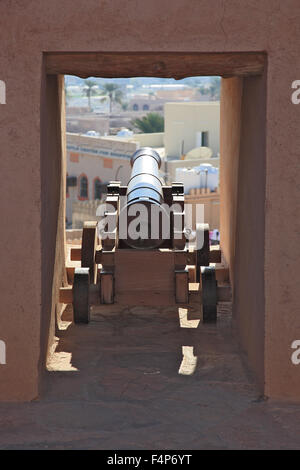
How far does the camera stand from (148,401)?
14.5 feet

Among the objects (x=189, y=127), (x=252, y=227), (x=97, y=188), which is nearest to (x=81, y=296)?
(x=252, y=227)

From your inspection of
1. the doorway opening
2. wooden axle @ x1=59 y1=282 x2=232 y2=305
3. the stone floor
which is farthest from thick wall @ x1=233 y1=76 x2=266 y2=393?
the stone floor

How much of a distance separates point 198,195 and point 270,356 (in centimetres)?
1871

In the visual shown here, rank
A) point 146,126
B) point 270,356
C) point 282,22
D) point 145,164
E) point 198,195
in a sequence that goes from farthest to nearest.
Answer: point 146,126, point 198,195, point 145,164, point 270,356, point 282,22

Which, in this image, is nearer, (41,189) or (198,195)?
(41,189)

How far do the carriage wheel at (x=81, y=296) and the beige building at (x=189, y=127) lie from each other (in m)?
25.9

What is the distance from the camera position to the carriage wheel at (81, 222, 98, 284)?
697cm

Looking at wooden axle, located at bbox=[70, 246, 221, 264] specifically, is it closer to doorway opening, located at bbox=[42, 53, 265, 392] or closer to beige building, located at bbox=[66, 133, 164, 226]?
doorway opening, located at bbox=[42, 53, 265, 392]

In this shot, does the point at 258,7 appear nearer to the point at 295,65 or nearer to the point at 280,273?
the point at 295,65

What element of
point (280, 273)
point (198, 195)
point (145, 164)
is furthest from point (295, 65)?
point (198, 195)

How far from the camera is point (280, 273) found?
4.27 metres

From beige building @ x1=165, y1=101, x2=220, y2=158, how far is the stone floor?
26.2m

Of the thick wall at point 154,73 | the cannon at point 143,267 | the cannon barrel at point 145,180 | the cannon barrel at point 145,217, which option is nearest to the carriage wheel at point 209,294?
the cannon at point 143,267

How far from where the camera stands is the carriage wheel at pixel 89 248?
6.97m
